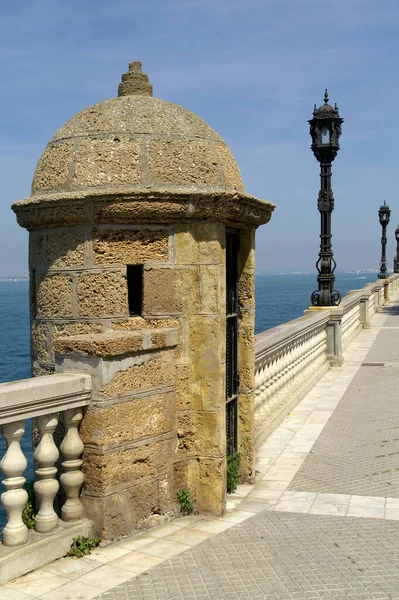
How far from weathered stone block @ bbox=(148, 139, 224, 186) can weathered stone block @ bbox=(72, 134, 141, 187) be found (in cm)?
14

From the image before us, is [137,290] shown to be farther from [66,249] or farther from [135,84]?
[135,84]

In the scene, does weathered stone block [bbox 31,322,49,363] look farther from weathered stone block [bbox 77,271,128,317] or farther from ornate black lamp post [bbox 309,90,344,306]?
ornate black lamp post [bbox 309,90,344,306]

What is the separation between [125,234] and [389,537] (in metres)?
3.06

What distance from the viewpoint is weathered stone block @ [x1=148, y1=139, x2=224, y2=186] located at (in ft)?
18.1

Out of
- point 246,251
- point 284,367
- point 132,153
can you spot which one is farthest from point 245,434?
point 284,367

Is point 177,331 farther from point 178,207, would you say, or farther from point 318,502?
point 318,502

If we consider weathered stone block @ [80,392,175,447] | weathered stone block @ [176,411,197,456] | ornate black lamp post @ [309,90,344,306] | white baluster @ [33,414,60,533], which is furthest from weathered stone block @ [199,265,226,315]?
ornate black lamp post @ [309,90,344,306]

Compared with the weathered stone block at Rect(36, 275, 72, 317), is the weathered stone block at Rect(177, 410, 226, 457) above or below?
below

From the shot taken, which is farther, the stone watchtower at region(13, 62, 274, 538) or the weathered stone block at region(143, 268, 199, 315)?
the weathered stone block at region(143, 268, 199, 315)

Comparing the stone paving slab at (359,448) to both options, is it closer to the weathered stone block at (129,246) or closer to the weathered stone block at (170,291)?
the weathered stone block at (170,291)

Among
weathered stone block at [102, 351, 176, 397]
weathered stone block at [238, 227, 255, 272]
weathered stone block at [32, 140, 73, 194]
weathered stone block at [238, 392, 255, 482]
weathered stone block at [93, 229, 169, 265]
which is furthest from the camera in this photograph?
weathered stone block at [238, 392, 255, 482]

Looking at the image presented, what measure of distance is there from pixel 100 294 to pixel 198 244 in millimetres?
912

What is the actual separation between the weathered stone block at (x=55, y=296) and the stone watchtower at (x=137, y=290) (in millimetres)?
12

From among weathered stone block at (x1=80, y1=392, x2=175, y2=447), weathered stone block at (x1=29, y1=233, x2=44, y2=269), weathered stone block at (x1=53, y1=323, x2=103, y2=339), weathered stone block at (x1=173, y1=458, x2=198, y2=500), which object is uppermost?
weathered stone block at (x1=29, y1=233, x2=44, y2=269)
